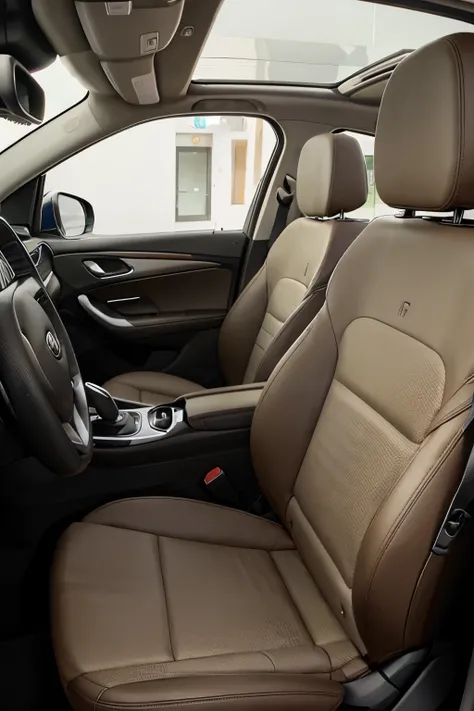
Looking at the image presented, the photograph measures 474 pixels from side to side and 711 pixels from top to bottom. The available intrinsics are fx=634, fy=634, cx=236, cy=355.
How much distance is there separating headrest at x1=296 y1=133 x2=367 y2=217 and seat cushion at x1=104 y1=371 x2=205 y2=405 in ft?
2.62

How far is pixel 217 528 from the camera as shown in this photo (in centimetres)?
137

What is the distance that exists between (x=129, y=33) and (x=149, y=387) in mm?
1163

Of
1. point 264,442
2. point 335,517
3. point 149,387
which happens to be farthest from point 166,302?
point 335,517

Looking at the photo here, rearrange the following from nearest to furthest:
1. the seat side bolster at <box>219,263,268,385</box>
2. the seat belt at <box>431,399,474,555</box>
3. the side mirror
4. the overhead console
→ the seat belt at <box>431,399,474,555</box>
the overhead console
the seat side bolster at <box>219,263,268,385</box>
the side mirror

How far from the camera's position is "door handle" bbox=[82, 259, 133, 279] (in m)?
2.58

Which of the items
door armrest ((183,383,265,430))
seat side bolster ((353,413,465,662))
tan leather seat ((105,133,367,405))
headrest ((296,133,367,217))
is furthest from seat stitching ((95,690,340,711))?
headrest ((296,133,367,217))

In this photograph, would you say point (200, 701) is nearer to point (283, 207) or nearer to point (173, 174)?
point (283, 207)

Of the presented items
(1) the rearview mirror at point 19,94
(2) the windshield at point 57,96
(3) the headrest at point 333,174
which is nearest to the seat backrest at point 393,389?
(3) the headrest at point 333,174

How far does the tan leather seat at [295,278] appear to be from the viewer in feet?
5.80

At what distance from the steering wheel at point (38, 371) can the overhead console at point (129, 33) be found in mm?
612

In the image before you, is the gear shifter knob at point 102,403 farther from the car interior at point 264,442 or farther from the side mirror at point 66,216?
the side mirror at point 66,216

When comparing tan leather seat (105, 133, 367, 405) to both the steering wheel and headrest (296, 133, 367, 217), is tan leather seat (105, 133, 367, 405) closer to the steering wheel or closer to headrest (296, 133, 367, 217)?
headrest (296, 133, 367, 217)

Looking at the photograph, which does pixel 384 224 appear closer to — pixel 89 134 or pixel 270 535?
pixel 270 535

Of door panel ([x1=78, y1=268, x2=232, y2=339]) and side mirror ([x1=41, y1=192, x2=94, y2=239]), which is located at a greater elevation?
side mirror ([x1=41, y1=192, x2=94, y2=239])
